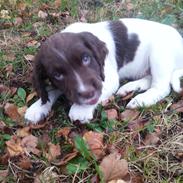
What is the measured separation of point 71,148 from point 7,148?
52 cm

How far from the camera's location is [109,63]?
15.3ft

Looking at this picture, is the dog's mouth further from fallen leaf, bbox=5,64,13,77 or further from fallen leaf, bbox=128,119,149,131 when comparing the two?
fallen leaf, bbox=5,64,13,77

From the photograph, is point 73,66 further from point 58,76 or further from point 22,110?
point 22,110

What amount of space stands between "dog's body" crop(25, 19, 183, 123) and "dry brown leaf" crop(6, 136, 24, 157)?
32cm

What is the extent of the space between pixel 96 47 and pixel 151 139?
92cm

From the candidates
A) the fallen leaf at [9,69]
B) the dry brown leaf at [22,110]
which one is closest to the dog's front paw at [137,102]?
the dry brown leaf at [22,110]

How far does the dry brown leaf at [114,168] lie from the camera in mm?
3469

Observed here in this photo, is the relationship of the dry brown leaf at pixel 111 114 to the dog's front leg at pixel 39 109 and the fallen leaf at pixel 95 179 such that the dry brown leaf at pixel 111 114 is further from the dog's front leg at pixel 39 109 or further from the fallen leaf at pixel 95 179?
the fallen leaf at pixel 95 179

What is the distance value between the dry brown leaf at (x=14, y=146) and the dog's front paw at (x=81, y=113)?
1.62 ft

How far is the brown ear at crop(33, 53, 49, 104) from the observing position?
414cm

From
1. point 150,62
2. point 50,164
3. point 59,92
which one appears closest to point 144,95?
point 150,62

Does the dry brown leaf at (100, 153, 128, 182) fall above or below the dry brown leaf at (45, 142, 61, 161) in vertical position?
above

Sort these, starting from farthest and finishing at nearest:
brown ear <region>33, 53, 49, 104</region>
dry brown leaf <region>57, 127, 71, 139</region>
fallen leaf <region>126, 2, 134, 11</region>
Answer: fallen leaf <region>126, 2, 134, 11</region> → brown ear <region>33, 53, 49, 104</region> → dry brown leaf <region>57, 127, 71, 139</region>

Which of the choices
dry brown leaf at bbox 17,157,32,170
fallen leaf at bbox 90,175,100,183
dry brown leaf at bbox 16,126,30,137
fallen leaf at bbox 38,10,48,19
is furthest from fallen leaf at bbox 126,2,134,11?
fallen leaf at bbox 90,175,100,183
